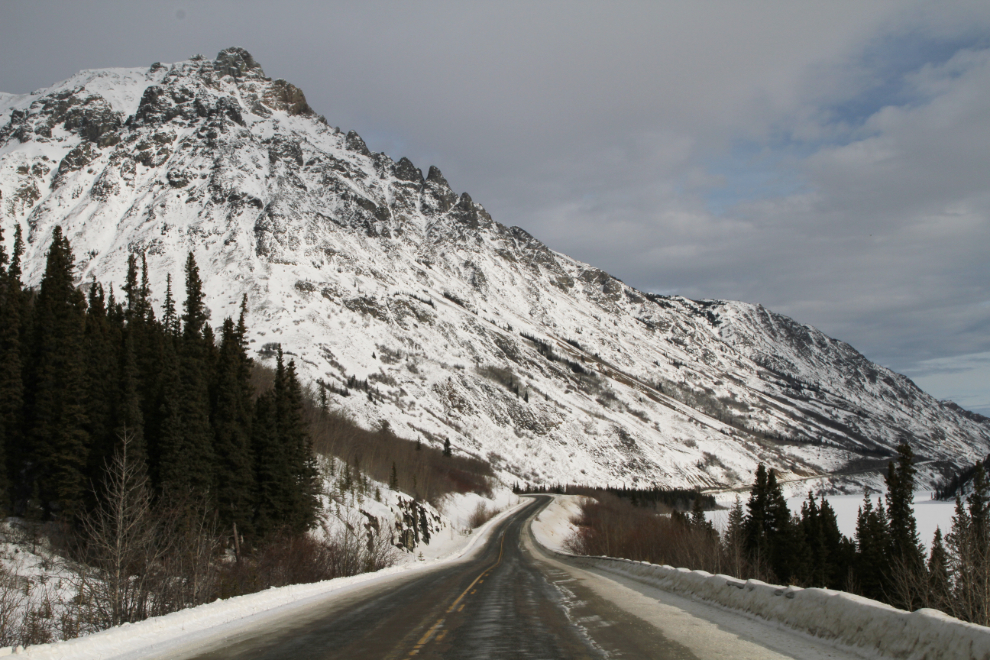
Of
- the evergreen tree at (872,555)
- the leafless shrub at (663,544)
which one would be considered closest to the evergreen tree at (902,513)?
the evergreen tree at (872,555)

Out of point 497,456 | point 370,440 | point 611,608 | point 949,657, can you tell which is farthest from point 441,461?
point 949,657

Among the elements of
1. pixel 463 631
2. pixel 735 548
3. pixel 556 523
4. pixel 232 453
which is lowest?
pixel 556 523

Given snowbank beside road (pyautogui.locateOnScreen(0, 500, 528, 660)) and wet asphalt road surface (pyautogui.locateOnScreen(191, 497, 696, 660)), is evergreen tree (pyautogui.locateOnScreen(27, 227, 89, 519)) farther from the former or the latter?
wet asphalt road surface (pyautogui.locateOnScreen(191, 497, 696, 660))

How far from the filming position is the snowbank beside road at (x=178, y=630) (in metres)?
11.8

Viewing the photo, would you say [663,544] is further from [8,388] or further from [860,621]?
[8,388]

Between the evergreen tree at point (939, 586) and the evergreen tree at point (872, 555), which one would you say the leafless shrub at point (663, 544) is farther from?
the evergreen tree at point (872, 555)

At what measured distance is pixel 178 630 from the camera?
14.8m

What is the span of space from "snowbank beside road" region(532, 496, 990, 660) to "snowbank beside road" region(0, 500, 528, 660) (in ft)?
39.2

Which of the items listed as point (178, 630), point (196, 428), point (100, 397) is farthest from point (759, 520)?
point (178, 630)

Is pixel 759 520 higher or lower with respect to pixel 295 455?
lower

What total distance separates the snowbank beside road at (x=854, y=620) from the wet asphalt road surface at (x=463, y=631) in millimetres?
2606

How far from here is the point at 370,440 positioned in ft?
380

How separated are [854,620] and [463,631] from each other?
302 inches

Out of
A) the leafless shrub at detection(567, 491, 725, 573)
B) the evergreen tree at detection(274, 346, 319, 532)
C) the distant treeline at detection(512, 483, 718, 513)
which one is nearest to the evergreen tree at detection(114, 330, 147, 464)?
the evergreen tree at detection(274, 346, 319, 532)
